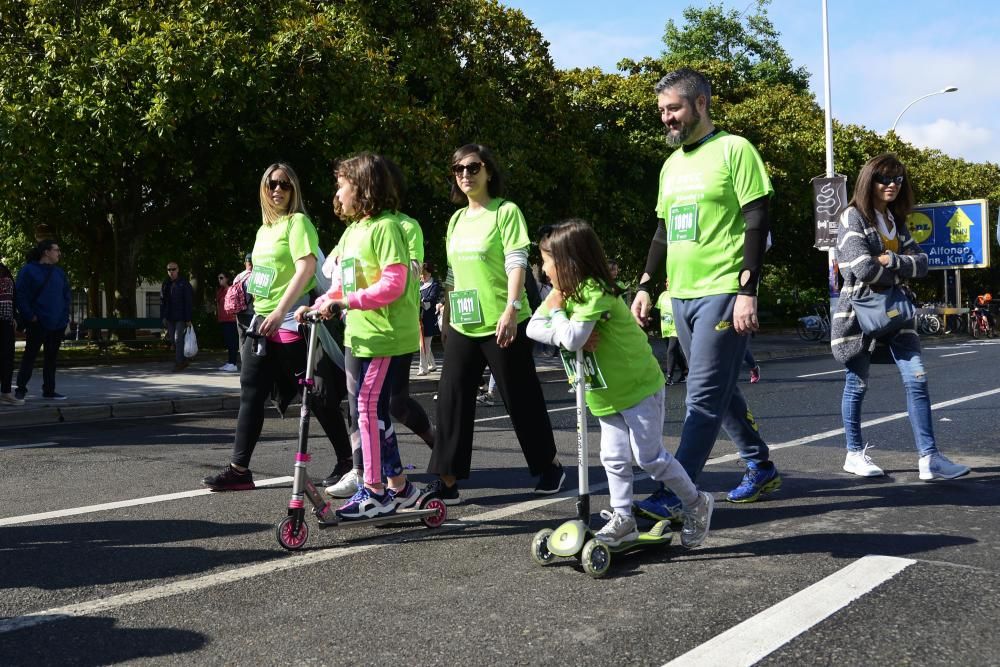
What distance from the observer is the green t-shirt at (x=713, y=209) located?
460cm

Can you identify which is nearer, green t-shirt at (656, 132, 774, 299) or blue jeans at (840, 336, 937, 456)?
green t-shirt at (656, 132, 774, 299)

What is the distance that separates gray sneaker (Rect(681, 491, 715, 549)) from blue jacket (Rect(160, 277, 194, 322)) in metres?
13.6

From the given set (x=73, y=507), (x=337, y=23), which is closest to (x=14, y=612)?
(x=73, y=507)

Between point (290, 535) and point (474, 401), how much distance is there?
1.45 m

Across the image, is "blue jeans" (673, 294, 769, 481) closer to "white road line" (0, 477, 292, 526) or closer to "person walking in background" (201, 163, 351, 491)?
"person walking in background" (201, 163, 351, 491)

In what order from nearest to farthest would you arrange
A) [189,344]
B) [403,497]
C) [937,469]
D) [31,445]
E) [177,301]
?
[403,497]
[937,469]
[31,445]
[189,344]
[177,301]

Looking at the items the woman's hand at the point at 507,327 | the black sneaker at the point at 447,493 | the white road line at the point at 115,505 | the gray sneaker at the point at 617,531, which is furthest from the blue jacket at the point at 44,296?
the gray sneaker at the point at 617,531

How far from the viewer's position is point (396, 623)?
3.38 metres

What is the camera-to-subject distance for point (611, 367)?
4109 millimetres

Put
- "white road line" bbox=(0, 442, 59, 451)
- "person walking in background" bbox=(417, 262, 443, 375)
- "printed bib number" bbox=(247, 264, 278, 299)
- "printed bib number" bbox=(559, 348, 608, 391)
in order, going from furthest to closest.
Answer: "person walking in background" bbox=(417, 262, 443, 375) → "white road line" bbox=(0, 442, 59, 451) → "printed bib number" bbox=(247, 264, 278, 299) → "printed bib number" bbox=(559, 348, 608, 391)

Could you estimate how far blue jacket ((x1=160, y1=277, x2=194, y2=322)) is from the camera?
16516 mm

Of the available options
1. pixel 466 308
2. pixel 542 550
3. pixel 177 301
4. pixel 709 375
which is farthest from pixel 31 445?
pixel 177 301

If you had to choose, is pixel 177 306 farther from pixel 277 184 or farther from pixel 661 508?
pixel 661 508

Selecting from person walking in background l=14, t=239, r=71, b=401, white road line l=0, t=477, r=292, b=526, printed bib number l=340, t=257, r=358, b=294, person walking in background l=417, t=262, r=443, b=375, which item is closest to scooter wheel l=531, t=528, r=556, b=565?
printed bib number l=340, t=257, r=358, b=294
